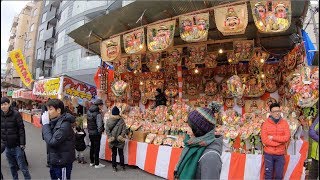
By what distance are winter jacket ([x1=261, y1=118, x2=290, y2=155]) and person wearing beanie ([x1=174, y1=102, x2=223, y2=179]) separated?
334 cm

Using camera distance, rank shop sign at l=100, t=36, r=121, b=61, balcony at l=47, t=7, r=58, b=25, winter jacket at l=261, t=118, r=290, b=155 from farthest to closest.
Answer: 1. balcony at l=47, t=7, r=58, b=25
2. shop sign at l=100, t=36, r=121, b=61
3. winter jacket at l=261, t=118, r=290, b=155

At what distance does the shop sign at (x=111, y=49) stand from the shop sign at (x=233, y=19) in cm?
352

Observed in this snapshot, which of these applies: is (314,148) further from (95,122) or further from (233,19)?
(95,122)

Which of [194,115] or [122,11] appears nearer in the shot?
[194,115]

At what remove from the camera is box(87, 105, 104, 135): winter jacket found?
819cm

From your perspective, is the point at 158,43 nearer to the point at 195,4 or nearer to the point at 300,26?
the point at 195,4

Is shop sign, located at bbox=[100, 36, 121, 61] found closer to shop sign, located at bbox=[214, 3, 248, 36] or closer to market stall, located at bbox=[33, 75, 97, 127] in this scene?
shop sign, located at bbox=[214, 3, 248, 36]

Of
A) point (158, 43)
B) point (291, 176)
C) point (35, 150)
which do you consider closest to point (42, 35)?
point (35, 150)

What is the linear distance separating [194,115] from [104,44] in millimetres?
6825

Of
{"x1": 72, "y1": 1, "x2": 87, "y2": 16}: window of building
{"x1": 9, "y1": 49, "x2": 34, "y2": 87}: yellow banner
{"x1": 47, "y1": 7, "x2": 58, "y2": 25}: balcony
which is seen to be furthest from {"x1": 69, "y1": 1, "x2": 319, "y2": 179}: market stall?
{"x1": 47, "y1": 7, "x2": 58, "y2": 25}: balcony

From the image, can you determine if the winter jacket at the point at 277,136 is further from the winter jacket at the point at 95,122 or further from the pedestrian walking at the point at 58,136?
the winter jacket at the point at 95,122

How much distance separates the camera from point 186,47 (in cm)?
996

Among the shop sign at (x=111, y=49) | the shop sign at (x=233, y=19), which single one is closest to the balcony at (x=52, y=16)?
the shop sign at (x=111, y=49)

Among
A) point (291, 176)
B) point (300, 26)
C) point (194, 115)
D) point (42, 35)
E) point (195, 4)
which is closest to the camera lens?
point (194, 115)
